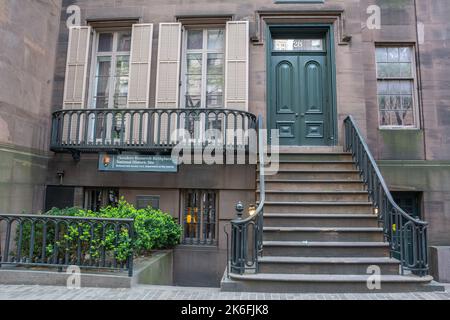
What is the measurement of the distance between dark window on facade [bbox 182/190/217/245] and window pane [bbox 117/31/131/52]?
4.33 metres

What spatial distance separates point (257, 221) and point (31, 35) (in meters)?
6.85

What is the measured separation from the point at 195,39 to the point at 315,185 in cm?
507

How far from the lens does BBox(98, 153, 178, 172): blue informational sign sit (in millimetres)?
7945

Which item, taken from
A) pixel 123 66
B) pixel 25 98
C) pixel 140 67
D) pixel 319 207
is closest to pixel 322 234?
pixel 319 207

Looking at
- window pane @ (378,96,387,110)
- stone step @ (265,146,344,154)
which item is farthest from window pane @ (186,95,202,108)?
window pane @ (378,96,387,110)

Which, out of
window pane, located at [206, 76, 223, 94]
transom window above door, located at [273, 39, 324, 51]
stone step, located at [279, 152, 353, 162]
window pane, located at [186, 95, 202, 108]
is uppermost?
transom window above door, located at [273, 39, 324, 51]

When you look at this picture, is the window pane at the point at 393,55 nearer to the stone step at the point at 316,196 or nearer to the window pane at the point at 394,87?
the window pane at the point at 394,87

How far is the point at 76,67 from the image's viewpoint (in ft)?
29.1

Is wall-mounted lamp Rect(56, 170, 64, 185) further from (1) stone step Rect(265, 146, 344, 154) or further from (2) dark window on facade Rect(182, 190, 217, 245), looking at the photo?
(1) stone step Rect(265, 146, 344, 154)

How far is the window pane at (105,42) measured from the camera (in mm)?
9391

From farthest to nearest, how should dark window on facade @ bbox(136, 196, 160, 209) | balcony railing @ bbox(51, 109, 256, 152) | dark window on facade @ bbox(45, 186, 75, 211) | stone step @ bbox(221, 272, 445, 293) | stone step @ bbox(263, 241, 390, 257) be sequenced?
dark window on facade @ bbox(45, 186, 75, 211), dark window on facade @ bbox(136, 196, 160, 209), balcony railing @ bbox(51, 109, 256, 152), stone step @ bbox(263, 241, 390, 257), stone step @ bbox(221, 272, 445, 293)

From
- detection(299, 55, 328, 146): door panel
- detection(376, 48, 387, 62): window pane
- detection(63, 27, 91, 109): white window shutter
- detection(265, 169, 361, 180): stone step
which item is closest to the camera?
detection(265, 169, 361, 180): stone step

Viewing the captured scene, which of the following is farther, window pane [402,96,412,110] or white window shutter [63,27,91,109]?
window pane [402,96,412,110]

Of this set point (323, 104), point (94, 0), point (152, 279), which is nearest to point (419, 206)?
point (323, 104)
